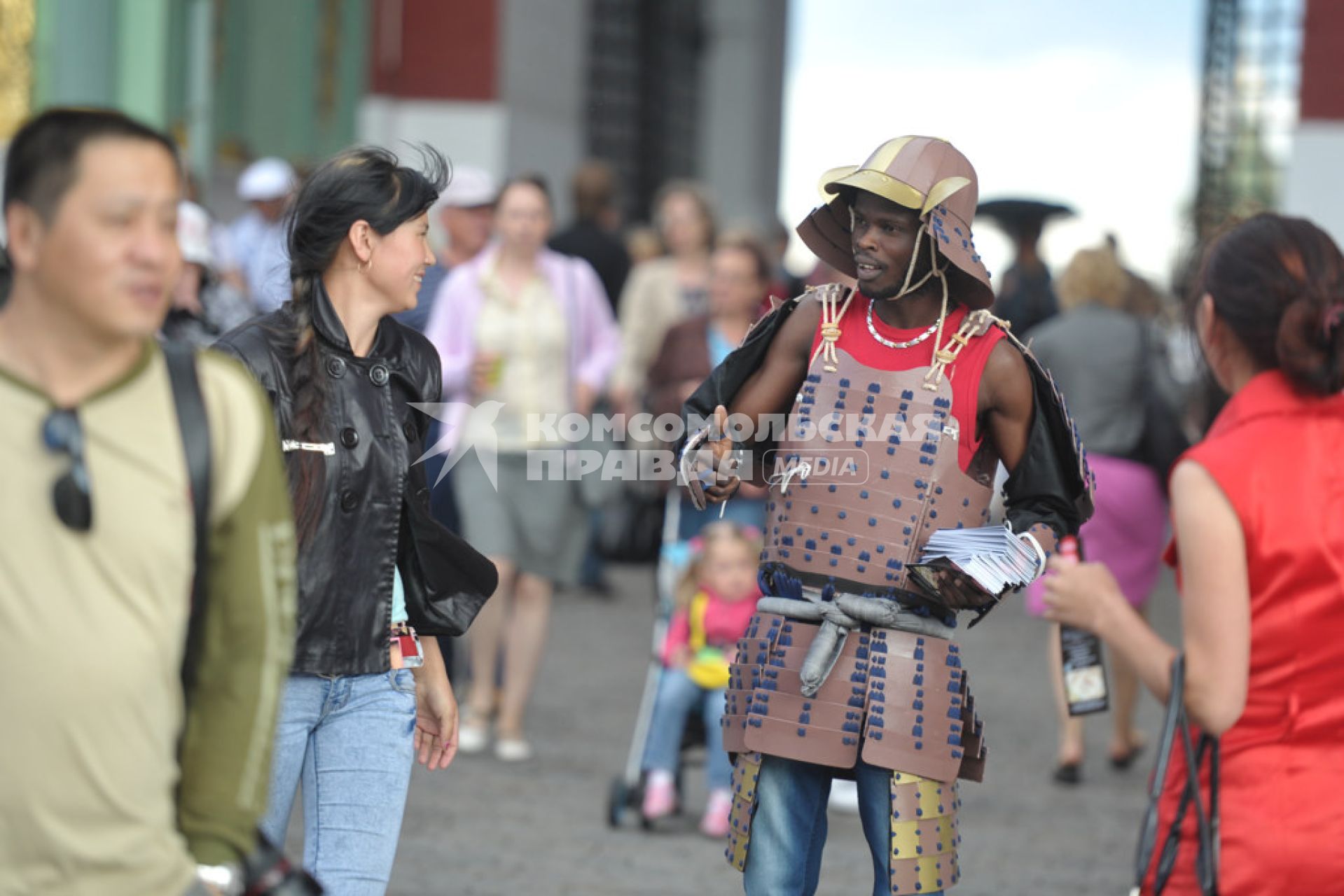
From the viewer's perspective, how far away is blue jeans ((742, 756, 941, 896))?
12.3 feet

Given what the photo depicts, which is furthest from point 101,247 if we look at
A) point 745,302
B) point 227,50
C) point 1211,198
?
point 1211,198

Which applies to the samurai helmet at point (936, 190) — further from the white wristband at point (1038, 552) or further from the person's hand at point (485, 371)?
the person's hand at point (485, 371)

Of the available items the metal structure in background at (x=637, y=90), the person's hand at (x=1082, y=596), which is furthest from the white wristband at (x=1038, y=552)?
the metal structure in background at (x=637, y=90)

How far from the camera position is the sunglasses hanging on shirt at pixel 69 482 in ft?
7.38

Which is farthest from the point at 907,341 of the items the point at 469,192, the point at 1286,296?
the point at 469,192

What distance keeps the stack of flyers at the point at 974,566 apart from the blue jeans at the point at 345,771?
1.01m

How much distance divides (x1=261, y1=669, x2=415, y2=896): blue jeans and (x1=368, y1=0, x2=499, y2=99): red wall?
11.8 meters

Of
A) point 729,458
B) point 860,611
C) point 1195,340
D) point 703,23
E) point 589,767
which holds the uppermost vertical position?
point 703,23

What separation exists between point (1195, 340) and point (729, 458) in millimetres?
928

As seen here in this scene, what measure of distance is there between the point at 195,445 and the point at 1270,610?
1588 mm

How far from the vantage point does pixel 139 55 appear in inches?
432

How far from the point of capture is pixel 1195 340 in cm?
335

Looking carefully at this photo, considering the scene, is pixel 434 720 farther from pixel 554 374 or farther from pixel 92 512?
pixel 554 374

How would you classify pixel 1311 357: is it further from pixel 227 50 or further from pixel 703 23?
pixel 703 23
